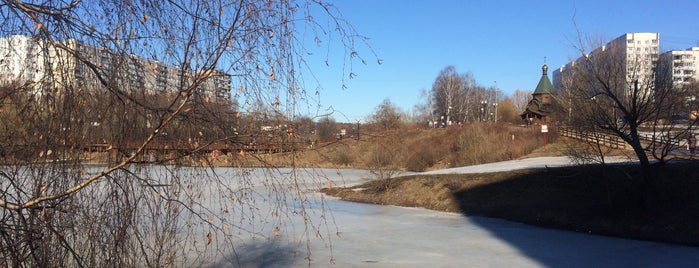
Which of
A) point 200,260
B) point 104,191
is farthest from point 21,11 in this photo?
point 200,260

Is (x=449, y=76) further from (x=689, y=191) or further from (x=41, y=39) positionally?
(x=41, y=39)

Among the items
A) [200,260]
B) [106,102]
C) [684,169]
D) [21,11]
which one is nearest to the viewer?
[21,11]

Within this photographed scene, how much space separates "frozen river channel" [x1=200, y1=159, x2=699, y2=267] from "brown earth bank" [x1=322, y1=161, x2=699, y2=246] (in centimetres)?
133

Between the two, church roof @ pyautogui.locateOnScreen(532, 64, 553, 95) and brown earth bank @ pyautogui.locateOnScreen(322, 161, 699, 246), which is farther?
church roof @ pyautogui.locateOnScreen(532, 64, 553, 95)

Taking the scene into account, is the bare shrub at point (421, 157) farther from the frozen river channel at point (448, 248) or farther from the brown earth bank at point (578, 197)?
the frozen river channel at point (448, 248)

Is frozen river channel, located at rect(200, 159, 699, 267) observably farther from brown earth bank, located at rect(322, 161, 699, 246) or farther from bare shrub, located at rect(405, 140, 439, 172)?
bare shrub, located at rect(405, 140, 439, 172)

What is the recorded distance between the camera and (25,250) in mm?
3238

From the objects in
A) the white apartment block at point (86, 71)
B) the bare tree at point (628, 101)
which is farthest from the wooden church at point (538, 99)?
the white apartment block at point (86, 71)

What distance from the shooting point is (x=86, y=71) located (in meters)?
3.29

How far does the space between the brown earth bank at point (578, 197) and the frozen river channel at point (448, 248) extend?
1.33 meters

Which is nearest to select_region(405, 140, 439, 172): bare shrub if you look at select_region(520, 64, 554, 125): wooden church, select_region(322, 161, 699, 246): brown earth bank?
select_region(322, 161, 699, 246): brown earth bank

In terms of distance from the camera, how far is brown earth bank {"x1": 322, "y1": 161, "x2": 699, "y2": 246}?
15.2m

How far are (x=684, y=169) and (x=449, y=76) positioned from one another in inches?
3308

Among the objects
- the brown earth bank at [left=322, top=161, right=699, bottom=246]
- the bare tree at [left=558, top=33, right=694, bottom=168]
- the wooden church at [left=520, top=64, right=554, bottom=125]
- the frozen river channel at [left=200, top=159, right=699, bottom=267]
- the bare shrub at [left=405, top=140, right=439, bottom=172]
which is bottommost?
the frozen river channel at [left=200, top=159, right=699, bottom=267]
